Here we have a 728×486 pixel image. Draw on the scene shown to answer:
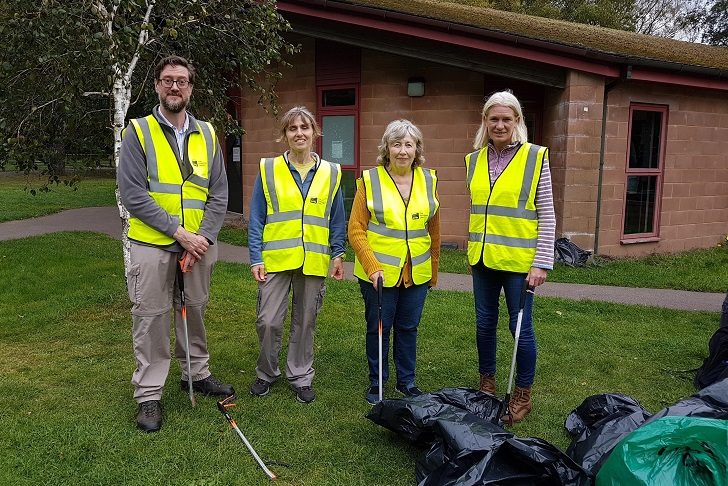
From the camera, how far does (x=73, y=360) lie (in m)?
4.72

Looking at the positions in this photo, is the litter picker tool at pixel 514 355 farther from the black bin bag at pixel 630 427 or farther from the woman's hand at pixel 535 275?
the black bin bag at pixel 630 427

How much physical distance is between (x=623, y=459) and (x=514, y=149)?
188 centimetres

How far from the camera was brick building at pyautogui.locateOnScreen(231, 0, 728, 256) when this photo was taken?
8.35 metres

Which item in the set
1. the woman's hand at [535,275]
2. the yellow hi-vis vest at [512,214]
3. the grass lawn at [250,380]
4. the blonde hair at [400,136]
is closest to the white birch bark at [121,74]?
the grass lawn at [250,380]

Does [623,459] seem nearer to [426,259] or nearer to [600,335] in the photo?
[426,259]

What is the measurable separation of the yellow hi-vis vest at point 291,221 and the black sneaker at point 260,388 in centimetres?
81

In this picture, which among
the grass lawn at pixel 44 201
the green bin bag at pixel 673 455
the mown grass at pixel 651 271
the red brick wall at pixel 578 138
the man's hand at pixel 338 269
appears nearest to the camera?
the green bin bag at pixel 673 455

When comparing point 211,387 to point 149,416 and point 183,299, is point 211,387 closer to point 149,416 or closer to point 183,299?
point 149,416

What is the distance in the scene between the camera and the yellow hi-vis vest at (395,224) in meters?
3.77

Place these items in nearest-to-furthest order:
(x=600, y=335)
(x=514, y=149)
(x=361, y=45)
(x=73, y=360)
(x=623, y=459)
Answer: (x=623, y=459)
(x=514, y=149)
(x=73, y=360)
(x=600, y=335)
(x=361, y=45)

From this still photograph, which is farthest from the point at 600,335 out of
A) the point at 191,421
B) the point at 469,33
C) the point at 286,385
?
the point at 469,33

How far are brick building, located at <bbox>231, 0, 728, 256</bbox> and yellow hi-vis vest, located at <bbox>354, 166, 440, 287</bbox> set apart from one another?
5.17m

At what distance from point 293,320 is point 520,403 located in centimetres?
156

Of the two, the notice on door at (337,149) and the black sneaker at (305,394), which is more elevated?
the notice on door at (337,149)
